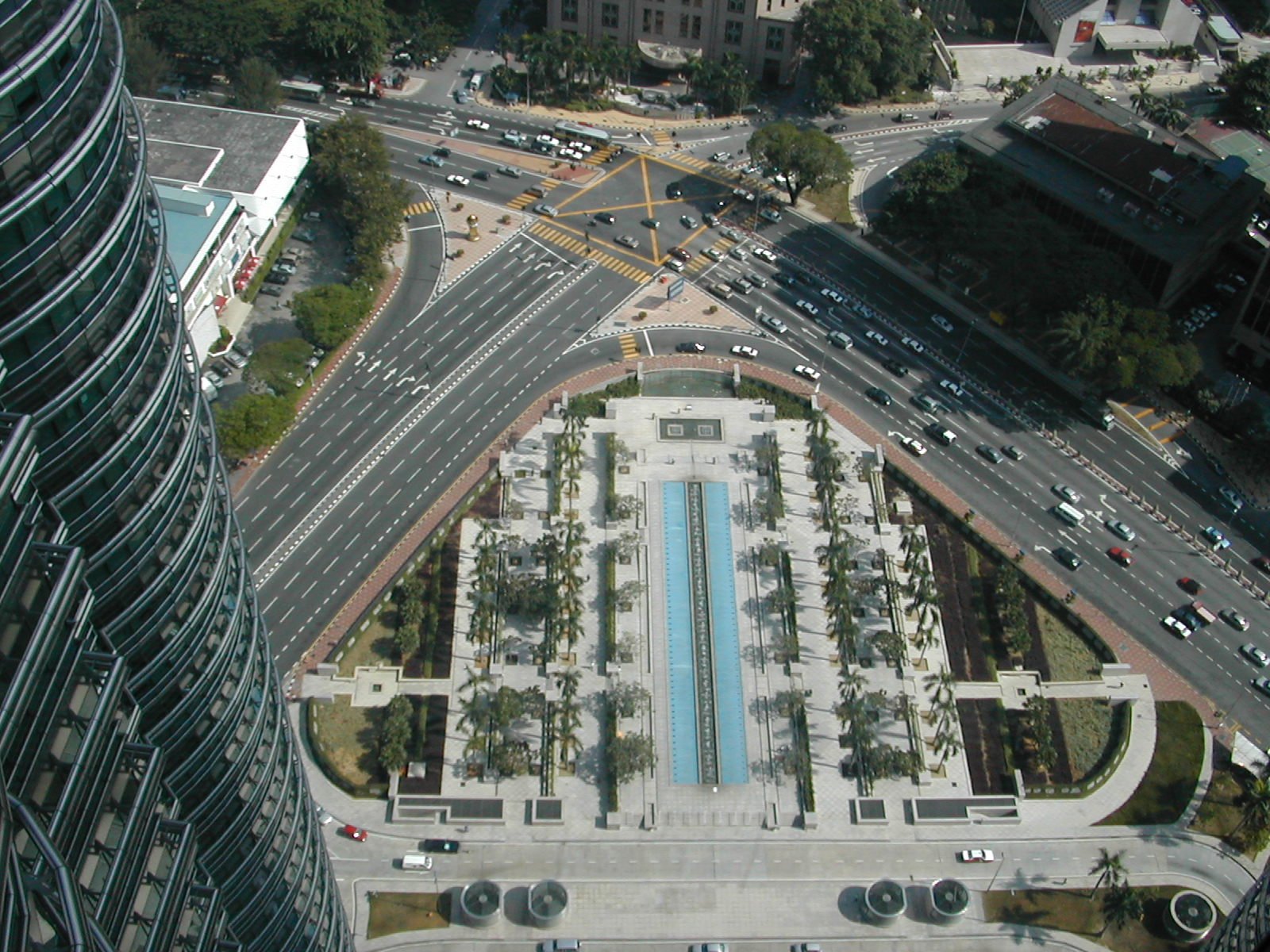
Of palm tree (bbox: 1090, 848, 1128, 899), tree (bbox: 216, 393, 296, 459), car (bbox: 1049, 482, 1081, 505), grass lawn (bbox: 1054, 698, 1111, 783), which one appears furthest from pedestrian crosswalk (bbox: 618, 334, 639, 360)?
palm tree (bbox: 1090, 848, 1128, 899)

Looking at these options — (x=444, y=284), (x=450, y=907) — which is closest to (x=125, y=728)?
(x=450, y=907)

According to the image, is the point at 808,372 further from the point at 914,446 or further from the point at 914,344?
the point at 914,446

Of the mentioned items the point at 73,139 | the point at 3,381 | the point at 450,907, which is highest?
the point at 73,139

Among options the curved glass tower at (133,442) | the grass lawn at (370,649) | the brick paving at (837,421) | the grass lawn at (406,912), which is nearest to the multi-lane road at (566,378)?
the brick paving at (837,421)

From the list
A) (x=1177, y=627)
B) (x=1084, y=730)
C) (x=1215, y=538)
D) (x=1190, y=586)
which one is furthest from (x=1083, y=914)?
(x=1215, y=538)

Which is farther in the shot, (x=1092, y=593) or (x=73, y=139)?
(x=1092, y=593)

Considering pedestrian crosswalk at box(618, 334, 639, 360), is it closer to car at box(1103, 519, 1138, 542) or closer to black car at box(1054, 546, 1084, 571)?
black car at box(1054, 546, 1084, 571)

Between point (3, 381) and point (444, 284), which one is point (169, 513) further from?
point (444, 284)

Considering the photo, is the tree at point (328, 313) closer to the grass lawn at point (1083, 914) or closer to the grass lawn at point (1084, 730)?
the grass lawn at point (1084, 730)
